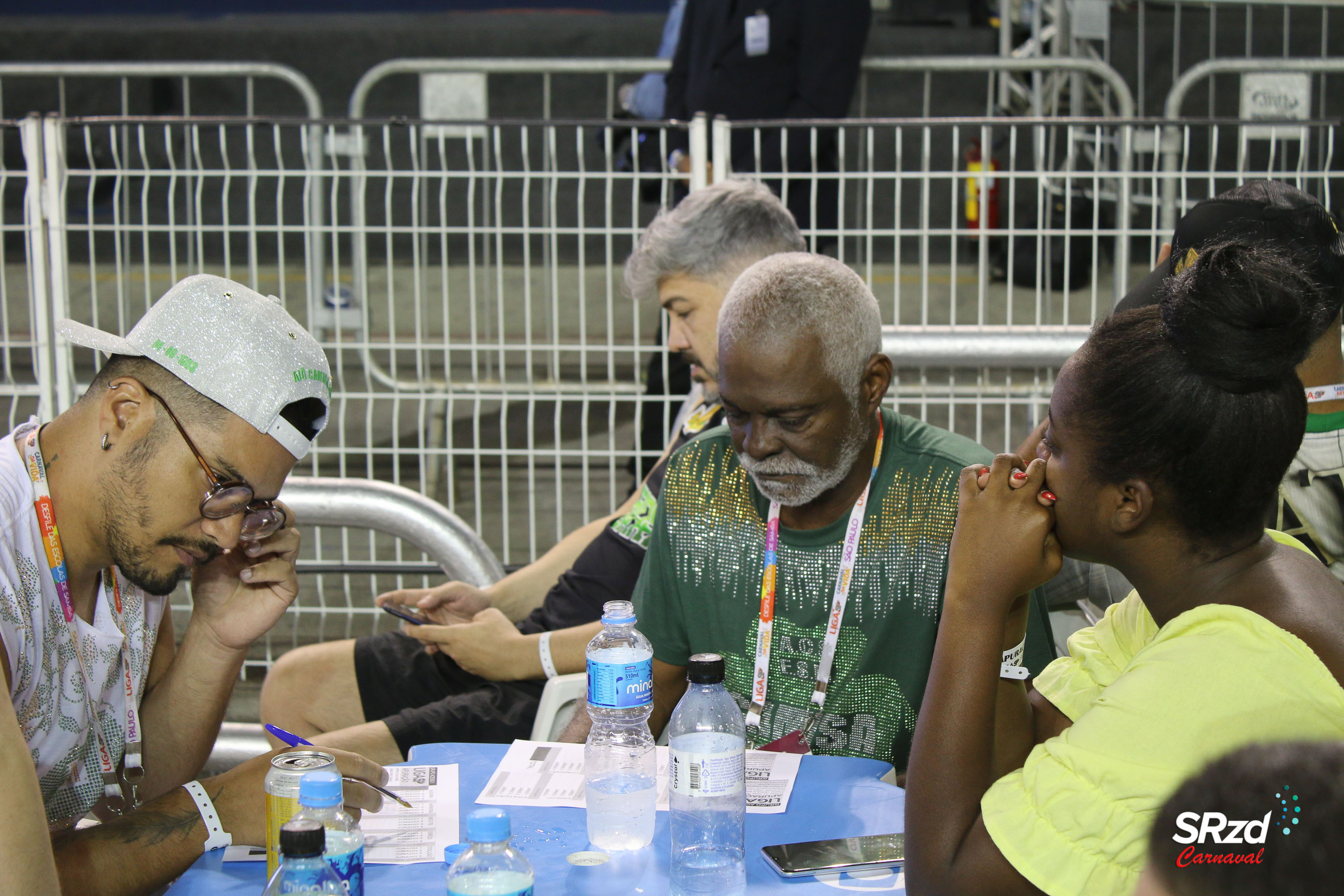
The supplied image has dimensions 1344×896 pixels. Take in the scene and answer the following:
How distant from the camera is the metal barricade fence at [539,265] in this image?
143 inches

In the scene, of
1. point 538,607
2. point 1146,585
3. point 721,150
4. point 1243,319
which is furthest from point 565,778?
point 721,150

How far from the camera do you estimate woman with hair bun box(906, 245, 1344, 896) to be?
1.29 meters

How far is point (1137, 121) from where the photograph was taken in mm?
3461

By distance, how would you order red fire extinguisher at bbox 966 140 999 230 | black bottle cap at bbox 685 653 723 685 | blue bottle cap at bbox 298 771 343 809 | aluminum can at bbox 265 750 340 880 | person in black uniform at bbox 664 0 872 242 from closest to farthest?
blue bottle cap at bbox 298 771 343 809, aluminum can at bbox 265 750 340 880, black bottle cap at bbox 685 653 723 685, person in black uniform at bbox 664 0 872 242, red fire extinguisher at bbox 966 140 999 230

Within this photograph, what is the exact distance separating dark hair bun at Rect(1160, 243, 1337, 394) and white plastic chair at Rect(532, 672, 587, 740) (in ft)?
4.97

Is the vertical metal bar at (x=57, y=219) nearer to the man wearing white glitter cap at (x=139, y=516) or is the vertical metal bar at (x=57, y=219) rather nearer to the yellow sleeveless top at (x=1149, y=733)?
the man wearing white glitter cap at (x=139, y=516)

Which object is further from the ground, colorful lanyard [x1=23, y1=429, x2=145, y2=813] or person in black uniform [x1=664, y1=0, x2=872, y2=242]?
person in black uniform [x1=664, y1=0, x2=872, y2=242]

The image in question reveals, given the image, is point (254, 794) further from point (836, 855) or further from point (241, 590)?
point (836, 855)

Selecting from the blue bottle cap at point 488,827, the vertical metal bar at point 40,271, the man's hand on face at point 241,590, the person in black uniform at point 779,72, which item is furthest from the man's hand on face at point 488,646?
the person in black uniform at point 779,72

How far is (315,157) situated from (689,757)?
2.91m

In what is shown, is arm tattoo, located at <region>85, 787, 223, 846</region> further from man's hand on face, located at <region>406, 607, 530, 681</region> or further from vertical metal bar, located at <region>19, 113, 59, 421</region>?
vertical metal bar, located at <region>19, 113, 59, 421</region>

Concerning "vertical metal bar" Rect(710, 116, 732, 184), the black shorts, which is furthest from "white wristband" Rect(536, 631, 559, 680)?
"vertical metal bar" Rect(710, 116, 732, 184)

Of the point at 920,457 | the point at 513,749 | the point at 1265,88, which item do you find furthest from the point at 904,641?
the point at 1265,88

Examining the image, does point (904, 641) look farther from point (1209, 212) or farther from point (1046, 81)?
point (1046, 81)
